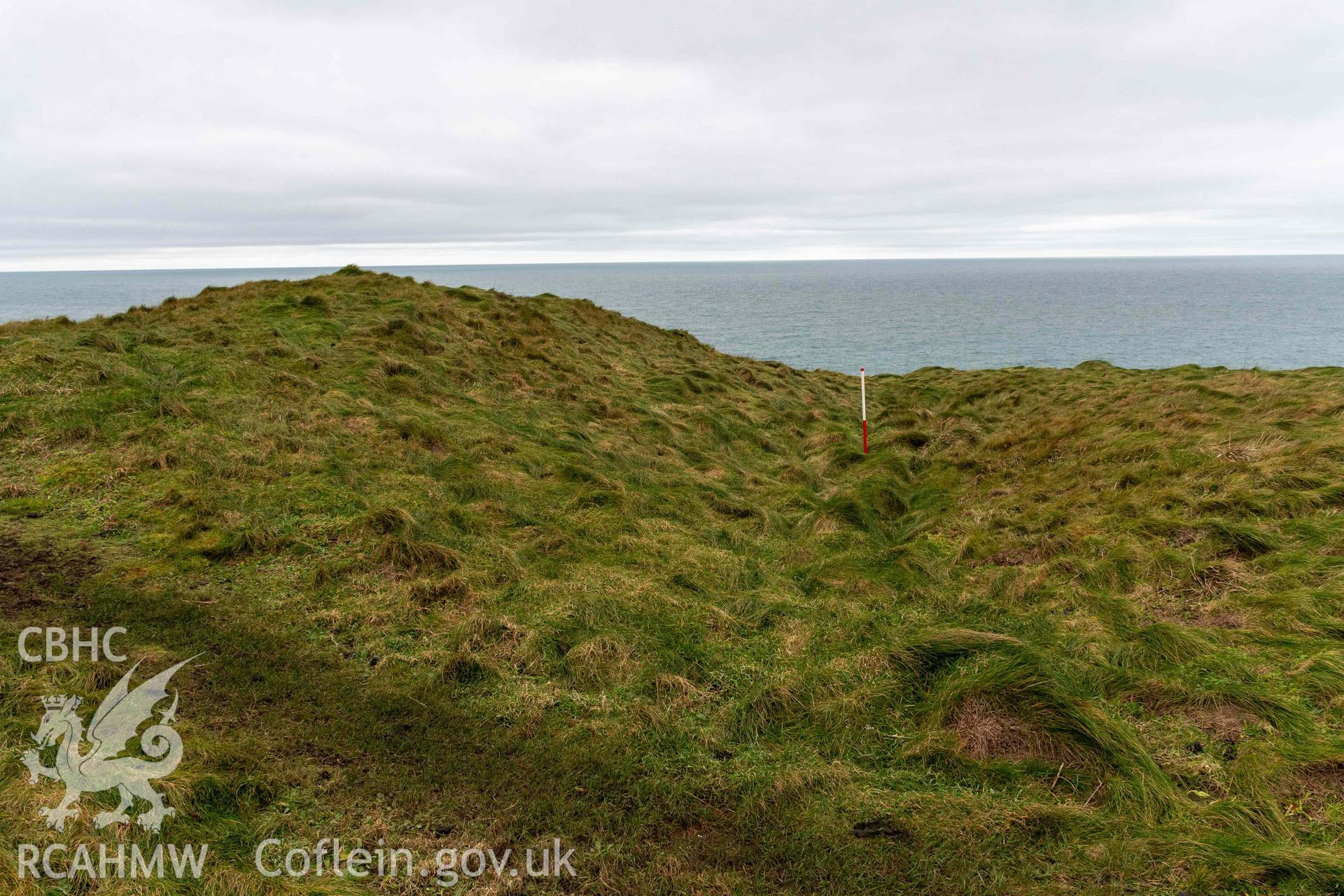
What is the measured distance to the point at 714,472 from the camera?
1623 centimetres

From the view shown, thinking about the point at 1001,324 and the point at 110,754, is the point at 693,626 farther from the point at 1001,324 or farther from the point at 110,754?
the point at 1001,324

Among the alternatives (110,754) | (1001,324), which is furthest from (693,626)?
(1001,324)

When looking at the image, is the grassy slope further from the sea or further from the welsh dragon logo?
the sea

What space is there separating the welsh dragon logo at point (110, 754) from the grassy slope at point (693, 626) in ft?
0.50

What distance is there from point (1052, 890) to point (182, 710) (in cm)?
711

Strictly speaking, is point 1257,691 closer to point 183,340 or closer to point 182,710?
point 182,710

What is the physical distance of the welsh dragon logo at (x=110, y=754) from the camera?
15.6ft

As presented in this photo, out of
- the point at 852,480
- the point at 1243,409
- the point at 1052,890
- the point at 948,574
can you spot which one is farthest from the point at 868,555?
the point at 1243,409

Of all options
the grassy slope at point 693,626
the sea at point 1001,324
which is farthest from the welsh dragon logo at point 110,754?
the sea at point 1001,324

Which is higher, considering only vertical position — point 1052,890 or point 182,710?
point 182,710

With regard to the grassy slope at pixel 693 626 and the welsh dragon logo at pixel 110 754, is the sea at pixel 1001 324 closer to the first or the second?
the grassy slope at pixel 693 626

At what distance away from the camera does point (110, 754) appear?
5273 millimetres

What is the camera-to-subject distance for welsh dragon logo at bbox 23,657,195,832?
4770mm

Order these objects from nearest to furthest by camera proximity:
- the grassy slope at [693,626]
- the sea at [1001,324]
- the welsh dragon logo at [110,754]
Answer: the welsh dragon logo at [110,754] → the grassy slope at [693,626] → the sea at [1001,324]
